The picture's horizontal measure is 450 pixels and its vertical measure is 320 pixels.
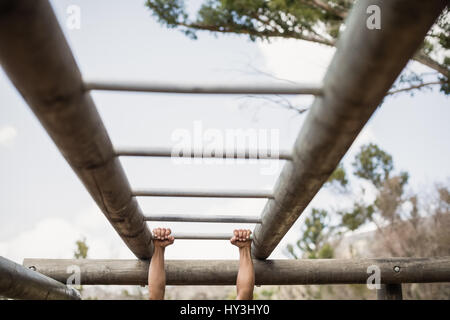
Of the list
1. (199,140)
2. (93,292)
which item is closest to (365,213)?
(93,292)

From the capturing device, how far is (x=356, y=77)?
1063 millimetres

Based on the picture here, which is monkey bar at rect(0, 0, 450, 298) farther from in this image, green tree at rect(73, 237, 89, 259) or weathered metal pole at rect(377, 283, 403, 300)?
green tree at rect(73, 237, 89, 259)

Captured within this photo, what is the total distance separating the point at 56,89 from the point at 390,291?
3673mm

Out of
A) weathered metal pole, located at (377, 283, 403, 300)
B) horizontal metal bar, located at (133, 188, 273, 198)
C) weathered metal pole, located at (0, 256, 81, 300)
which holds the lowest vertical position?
weathered metal pole, located at (0, 256, 81, 300)

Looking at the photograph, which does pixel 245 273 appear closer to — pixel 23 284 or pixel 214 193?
pixel 214 193

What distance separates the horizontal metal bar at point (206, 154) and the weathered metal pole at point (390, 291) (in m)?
2.79

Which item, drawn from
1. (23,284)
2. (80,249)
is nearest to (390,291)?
(23,284)

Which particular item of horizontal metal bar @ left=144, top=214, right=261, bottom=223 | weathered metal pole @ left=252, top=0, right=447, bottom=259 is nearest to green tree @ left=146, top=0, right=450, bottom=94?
horizontal metal bar @ left=144, top=214, right=261, bottom=223

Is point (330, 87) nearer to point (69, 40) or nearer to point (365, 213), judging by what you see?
point (69, 40)

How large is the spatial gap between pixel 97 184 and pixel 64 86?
66cm

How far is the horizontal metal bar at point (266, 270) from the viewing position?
3.35m

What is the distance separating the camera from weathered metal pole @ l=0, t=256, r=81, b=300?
2.12 metres

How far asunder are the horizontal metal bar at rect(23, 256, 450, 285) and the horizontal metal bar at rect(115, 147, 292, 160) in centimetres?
187

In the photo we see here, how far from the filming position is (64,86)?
43.5 inches
